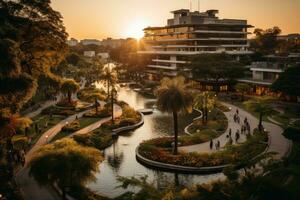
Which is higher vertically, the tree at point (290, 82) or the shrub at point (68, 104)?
the tree at point (290, 82)

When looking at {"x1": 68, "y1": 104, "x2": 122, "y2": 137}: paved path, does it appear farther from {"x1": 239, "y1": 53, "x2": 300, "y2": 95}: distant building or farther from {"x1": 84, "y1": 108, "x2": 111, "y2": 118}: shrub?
{"x1": 239, "y1": 53, "x2": 300, "y2": 95}: distant building

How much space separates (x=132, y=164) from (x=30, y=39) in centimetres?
1845

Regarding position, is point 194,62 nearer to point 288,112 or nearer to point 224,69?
point 224,69

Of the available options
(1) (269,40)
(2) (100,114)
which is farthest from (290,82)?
(1) (269,40)

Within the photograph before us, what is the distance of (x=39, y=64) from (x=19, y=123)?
27.2 feet

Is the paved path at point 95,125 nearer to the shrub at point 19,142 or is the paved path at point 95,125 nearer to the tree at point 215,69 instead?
the shrub at point 19,142

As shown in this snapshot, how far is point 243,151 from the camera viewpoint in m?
35.2

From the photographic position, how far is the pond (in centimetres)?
3269

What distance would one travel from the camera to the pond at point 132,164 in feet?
107

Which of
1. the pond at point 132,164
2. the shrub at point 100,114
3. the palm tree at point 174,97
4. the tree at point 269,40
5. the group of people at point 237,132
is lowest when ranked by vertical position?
the pond at point 132,164

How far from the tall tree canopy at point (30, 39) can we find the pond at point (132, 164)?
10574 mm

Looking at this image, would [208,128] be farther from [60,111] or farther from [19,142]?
[60,111]

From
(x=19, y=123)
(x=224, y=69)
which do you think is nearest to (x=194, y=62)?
(x=224, y=69)

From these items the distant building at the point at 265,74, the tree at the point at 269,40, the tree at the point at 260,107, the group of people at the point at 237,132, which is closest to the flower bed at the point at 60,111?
the group of people at the point at 237,132
